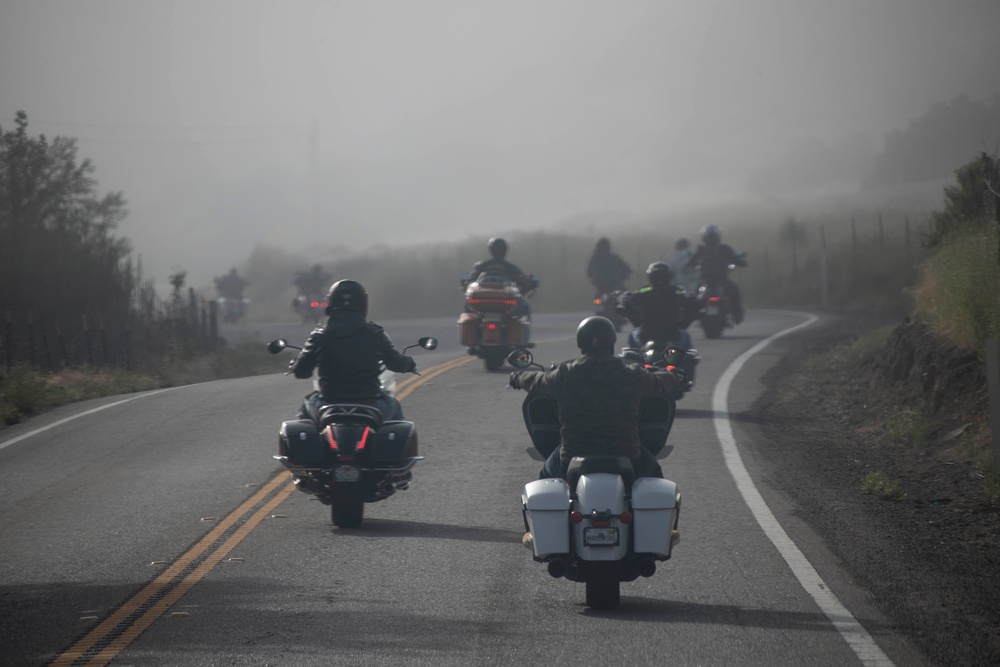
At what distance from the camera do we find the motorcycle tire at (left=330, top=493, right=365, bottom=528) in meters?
10.1

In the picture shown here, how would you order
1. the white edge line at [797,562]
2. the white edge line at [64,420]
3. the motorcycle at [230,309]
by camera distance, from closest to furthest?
the white edge line at [797,562] → the white edge line at [64,420] → the motorcycle at [230,309]

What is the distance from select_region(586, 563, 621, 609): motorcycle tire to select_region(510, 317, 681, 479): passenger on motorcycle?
696mm

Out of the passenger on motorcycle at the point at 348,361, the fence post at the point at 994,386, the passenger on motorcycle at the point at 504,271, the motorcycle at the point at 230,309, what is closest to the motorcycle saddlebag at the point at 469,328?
the passenger on motorcycle at the point at 504,271

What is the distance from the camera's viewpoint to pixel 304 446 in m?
9.94

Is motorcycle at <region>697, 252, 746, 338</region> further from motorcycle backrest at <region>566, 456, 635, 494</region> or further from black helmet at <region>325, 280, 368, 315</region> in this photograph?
motorcycle backrest at <region>566, 456, 635, 494</region>

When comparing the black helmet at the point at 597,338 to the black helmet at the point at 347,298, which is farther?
the black helmet at the point at 347,298

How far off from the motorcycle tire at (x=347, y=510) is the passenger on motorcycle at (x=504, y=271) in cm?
1026

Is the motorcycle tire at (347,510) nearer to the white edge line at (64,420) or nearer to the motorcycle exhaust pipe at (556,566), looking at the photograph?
the motorcycle exhaust pipe at (556,566)

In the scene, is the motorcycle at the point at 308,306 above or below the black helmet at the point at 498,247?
below

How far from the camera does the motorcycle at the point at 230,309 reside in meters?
62.1

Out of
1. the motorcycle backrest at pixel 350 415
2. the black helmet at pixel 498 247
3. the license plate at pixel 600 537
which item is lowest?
the license plate at pixel 600 537

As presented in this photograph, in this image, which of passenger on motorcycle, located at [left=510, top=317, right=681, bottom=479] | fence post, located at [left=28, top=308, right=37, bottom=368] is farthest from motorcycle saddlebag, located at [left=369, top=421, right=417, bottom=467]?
fence post, located at [left=28, top=308, right=37, bottom=368]

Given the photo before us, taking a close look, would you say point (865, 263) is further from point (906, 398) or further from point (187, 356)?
point (906, 398)

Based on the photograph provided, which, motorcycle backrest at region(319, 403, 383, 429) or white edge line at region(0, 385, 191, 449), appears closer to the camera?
motorcycle backrest at region(319, 403, 383, 429)
